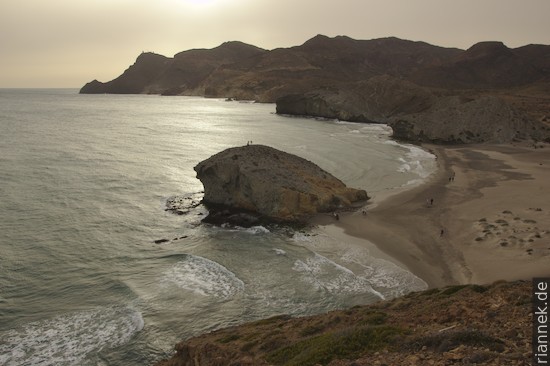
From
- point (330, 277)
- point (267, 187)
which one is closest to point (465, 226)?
point (330, 277)

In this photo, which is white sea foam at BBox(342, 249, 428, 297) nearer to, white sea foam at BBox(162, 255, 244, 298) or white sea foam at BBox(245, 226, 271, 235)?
white sea foam at BBox(245, 226, 271, 235)

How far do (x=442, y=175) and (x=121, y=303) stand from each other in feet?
137

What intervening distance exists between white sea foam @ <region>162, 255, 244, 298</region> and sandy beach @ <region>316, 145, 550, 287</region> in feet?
34.7

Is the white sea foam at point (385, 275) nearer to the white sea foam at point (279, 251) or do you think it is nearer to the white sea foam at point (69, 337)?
the white sea foam at point (279, 251)

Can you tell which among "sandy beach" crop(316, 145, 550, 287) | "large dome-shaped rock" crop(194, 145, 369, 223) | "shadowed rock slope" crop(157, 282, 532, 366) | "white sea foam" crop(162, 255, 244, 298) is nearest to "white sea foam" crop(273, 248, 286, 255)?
"white sea foam" crop(162, 255, 244, 298)

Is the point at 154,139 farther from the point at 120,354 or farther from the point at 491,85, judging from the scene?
the point at 491,85

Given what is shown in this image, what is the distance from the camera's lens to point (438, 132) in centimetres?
8012

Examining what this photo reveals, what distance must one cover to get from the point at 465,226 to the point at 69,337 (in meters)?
29.1

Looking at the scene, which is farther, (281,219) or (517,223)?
(281,219)

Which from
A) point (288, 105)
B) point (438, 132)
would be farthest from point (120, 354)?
point (288, 105)

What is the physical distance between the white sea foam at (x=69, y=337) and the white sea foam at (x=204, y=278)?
3.89 meters

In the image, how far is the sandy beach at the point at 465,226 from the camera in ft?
83.8

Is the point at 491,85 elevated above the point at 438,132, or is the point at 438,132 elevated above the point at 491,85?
the point at 491,85

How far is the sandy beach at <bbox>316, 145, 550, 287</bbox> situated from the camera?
25.5 metres
